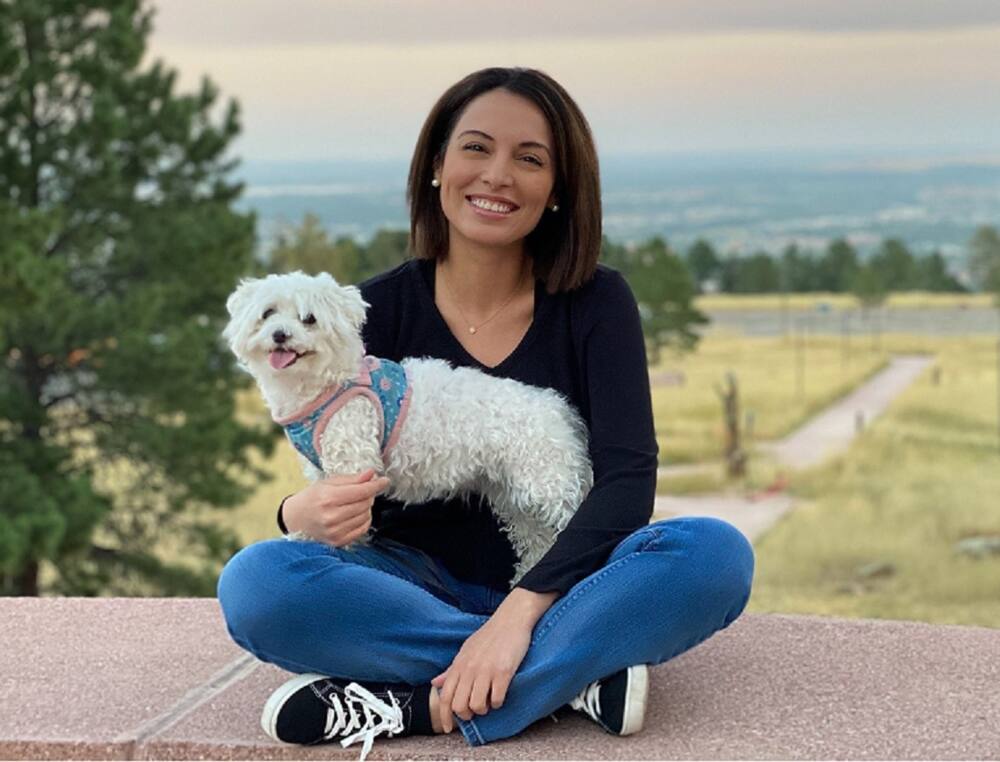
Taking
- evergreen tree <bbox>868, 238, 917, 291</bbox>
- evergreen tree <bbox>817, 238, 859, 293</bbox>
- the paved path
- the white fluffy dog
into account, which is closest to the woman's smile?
the white fluffy dog

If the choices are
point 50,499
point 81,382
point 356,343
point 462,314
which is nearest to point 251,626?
point 356,343

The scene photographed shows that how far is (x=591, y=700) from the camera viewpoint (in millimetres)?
2316

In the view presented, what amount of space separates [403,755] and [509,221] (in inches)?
38.5

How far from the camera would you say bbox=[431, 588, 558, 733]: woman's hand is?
86.3 inches

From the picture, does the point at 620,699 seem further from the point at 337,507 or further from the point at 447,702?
the point at 337,507

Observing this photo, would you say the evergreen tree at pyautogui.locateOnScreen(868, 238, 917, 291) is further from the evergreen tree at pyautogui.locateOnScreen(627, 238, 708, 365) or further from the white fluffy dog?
the white fluffy dog

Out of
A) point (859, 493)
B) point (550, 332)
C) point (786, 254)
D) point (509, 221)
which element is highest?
point (509, 221)

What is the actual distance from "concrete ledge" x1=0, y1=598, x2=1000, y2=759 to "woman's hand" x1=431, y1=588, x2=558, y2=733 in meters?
0.10

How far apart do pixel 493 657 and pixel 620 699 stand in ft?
0.84

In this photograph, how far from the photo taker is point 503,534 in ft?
8.49

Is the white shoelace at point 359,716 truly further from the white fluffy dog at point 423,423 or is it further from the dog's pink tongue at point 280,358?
the dog's pink tongue at point 280,358

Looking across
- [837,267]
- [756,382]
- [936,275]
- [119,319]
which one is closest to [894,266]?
[936,275]

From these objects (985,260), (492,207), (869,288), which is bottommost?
(869,288)

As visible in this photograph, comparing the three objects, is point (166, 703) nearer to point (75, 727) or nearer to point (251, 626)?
point (75, 727)
